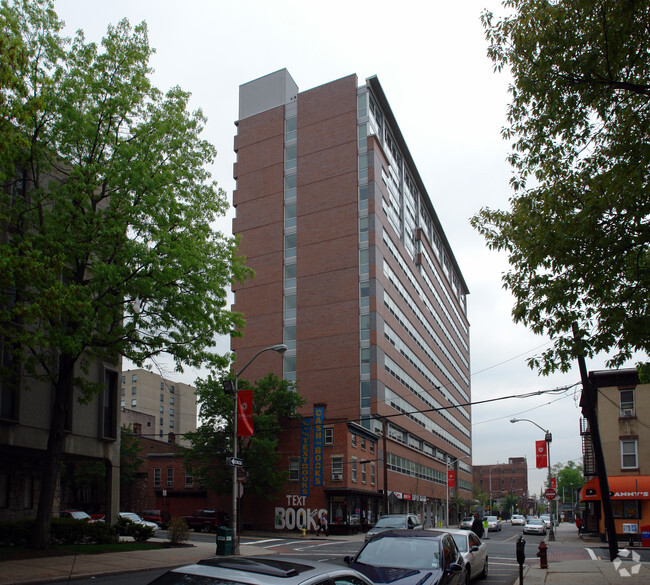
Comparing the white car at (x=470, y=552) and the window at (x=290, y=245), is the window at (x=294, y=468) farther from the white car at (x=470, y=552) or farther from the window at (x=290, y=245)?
the white car at (x=470, y=552)

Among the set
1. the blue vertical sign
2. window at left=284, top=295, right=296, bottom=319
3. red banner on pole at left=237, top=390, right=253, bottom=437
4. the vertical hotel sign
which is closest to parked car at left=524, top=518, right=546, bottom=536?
the blue vertical sign

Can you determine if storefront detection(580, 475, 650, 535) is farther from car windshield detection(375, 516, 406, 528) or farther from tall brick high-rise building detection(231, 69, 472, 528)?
tall brick high-rise building detection(231, 69, 472, 528)

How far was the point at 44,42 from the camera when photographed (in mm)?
20938

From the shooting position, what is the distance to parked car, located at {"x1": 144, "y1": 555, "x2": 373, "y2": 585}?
4.43m

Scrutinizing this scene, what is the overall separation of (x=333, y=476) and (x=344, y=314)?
1768cm

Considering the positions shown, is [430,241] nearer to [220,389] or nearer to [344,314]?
[344,314]

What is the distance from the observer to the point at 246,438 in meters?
46.7

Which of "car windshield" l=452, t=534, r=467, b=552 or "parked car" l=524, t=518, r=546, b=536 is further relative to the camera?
"parked car" l=524, t=518, r=546, b=536

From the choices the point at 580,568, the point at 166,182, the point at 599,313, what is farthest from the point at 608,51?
the point at 580,568

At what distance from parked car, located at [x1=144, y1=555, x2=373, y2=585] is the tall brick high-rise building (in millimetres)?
44153

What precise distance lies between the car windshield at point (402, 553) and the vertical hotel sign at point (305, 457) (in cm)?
3718

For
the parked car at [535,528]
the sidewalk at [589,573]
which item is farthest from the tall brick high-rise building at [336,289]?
the sidewalk at [589,573]

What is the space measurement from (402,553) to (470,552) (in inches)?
214

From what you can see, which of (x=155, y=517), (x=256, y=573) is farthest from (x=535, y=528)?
(x=256, y=573)
